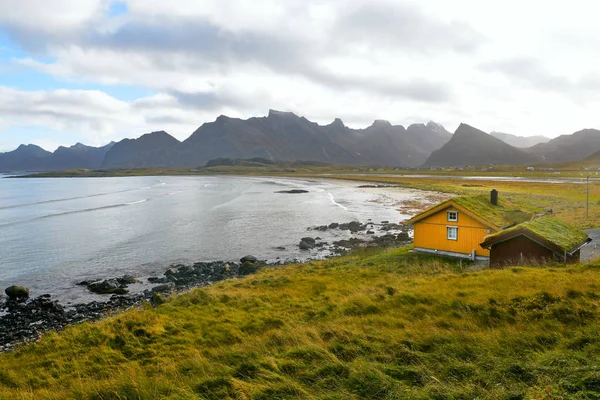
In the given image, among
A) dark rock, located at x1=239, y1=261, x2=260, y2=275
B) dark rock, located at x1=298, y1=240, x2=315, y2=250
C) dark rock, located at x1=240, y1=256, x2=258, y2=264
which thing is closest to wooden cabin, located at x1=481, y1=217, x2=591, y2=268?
dark rock, located at x1=239, y1=261, x2=260, y2=275

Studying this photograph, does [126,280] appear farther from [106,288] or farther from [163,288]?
[163,288]

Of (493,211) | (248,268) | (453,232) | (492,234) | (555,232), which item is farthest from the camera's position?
(248,268)

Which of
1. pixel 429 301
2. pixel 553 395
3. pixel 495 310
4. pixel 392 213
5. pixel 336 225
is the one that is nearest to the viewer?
pixel 553 395

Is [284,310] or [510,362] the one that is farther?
[284,310]

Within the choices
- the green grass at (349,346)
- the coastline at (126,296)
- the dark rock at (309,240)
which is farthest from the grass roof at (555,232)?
the dark rock at (309,240)

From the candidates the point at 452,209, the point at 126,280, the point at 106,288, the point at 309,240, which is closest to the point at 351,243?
the point at 309,240

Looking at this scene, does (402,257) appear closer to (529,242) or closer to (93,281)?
(529,242)

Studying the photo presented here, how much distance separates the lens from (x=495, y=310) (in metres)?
12.8

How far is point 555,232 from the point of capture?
24.2 meters

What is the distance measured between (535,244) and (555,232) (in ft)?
6.45

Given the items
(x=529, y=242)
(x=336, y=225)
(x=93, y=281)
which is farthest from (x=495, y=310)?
(x=336, y=225)

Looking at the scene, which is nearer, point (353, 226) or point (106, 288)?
point (106, 288)

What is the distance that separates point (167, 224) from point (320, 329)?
55.1 meters

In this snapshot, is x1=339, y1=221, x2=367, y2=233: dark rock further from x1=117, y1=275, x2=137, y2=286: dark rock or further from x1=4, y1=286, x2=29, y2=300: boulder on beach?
x1=4, y1=286, x2=29, y2=300: boulder on beach
